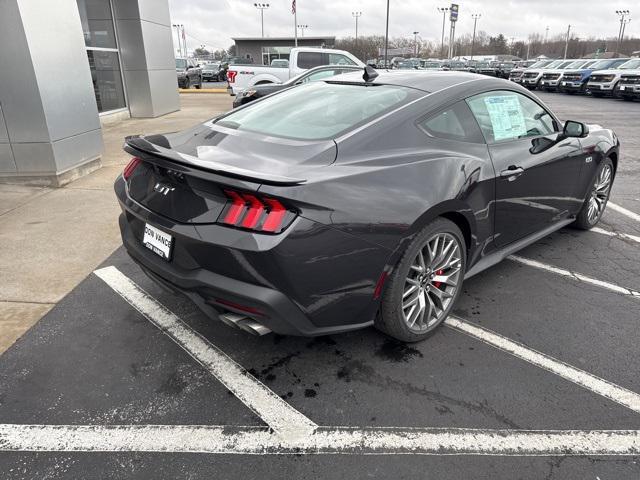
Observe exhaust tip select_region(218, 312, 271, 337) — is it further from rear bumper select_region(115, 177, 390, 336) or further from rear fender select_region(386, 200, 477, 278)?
rear fender select_region(386, 200, 477, 278)

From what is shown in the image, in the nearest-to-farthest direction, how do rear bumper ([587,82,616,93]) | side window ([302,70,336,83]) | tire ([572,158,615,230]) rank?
tire ([572,158,615,230]), side window ([302,70,336,83]), rear bumper ([587,82,616,93])

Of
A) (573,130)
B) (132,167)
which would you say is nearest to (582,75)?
(573,130)

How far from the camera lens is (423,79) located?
10.8 feet

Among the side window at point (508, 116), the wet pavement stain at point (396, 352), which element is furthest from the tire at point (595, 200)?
the wet pavement stain at point (396, 352)

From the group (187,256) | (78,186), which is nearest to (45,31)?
(78,186)

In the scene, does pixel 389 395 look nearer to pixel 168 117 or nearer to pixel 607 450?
pixel 607 450

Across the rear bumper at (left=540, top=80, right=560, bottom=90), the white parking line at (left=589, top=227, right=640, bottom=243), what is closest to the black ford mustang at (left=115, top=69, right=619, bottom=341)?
the white parking line at (left=589, top=227, right=640, bottom=243)

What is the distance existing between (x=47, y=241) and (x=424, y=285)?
355 centimetres

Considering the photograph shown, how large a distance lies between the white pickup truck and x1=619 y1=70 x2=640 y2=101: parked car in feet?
44.8

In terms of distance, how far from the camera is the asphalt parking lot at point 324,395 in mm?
2102

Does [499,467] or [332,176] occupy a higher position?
[332,176]

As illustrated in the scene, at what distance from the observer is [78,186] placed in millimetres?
6293

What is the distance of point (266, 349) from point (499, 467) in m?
1.41

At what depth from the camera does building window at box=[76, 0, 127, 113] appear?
433 inches
